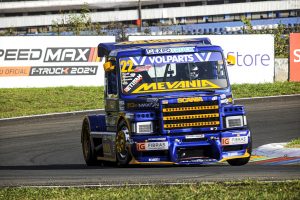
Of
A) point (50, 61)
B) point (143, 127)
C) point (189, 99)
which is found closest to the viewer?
point (143, 127)

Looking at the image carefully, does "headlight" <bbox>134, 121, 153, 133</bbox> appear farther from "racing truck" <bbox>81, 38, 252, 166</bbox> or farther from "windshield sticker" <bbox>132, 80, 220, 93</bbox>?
"windshield sticker" <bbox>132, 80, 220, 93</bbox>

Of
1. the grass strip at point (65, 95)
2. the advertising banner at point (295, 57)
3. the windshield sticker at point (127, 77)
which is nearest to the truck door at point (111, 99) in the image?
the windshield sticker at point (127, 77)

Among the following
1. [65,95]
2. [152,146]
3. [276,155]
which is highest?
[152,146]

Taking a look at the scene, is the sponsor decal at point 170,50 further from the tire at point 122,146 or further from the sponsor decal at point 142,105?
the tire at point 122,146

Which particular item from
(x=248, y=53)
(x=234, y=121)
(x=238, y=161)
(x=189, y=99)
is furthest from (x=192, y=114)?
(x=248, y=53)

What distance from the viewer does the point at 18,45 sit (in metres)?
37.3

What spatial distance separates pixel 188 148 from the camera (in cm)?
1532

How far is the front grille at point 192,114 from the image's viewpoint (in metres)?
15.4

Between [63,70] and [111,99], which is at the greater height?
[111,99]

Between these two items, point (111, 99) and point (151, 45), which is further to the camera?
point (151, 45)

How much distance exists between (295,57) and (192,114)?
24013 mm

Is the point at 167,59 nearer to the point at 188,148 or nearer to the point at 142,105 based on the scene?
the point at 142,105

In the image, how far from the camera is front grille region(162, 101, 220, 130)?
15445 millimetres

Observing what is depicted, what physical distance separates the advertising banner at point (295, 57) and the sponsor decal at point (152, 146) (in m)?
24.4
